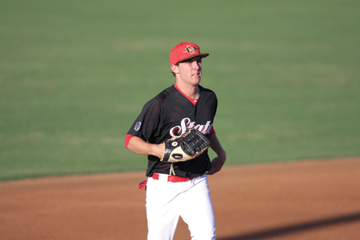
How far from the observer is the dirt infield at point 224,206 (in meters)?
6.34

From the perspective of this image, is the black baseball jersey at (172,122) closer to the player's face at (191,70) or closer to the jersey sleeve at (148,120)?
the jersey sleeve at (148,120)

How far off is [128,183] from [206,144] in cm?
533

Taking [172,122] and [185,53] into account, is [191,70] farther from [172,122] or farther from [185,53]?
[172,122]

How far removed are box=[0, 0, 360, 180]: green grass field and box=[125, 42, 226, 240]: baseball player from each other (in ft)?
21.6

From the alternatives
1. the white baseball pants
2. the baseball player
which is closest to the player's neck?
the baseball player

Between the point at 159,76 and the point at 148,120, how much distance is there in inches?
710

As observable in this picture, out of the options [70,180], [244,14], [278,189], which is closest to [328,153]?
[278,189]

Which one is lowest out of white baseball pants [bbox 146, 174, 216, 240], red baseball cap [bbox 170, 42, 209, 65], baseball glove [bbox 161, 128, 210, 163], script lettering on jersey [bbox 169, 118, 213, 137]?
white baseball pants [bbox 146, 174, 216, 240]

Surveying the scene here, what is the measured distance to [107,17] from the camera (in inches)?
1246

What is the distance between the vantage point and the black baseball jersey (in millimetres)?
3993

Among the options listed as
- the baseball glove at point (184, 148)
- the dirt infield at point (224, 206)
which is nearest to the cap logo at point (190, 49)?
the baseball glove at point (184, 148)

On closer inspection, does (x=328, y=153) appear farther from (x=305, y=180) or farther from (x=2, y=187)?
(x=2, y=187)

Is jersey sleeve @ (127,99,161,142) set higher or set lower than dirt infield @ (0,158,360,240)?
higher

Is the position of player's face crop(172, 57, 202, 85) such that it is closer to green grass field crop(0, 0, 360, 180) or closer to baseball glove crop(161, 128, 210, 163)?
baseball glove crop(161, 128, 210, 163)
